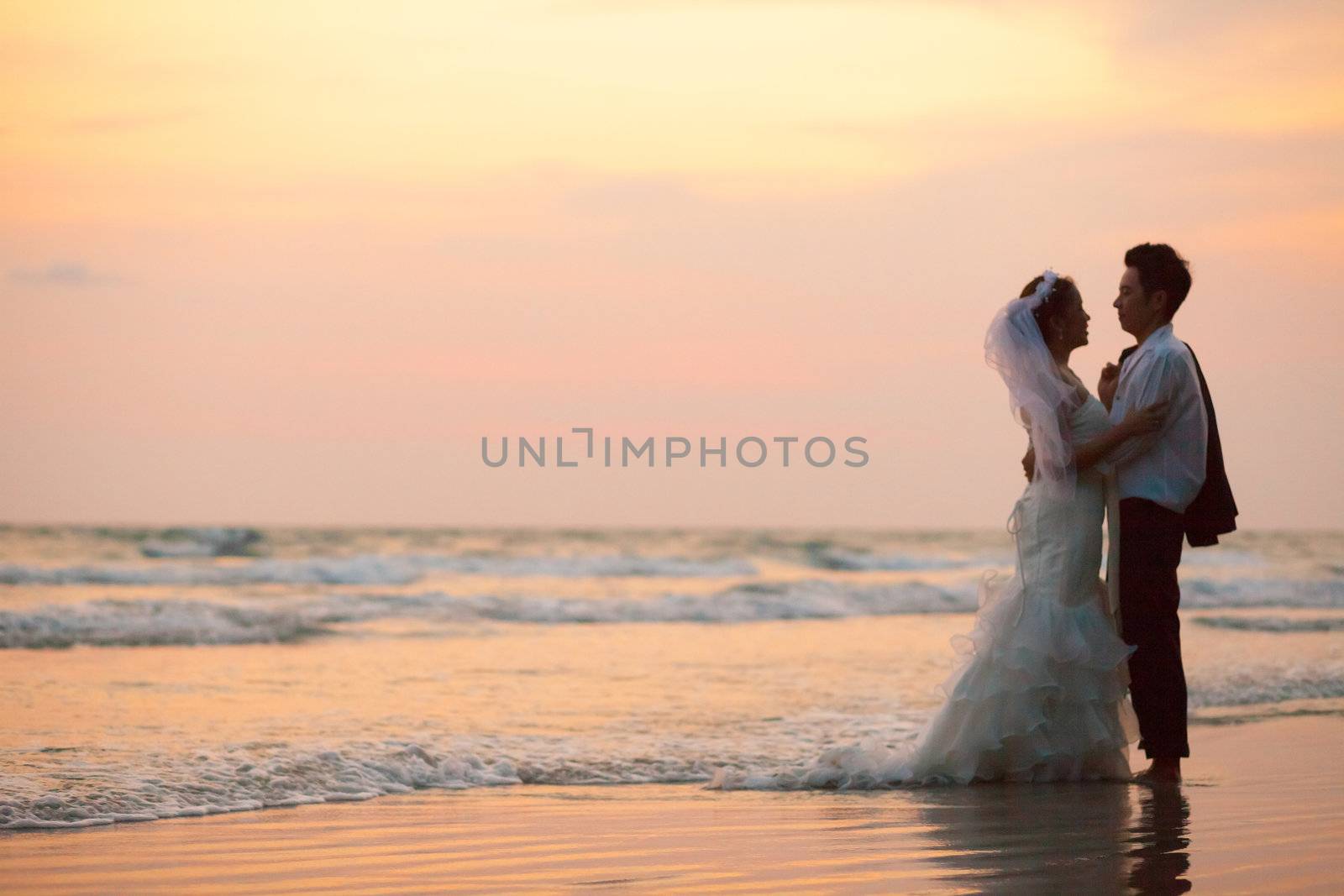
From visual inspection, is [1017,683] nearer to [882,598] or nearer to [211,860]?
[211,860]

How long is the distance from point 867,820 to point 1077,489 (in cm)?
180

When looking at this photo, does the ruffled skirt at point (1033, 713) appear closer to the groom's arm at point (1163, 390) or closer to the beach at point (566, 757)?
the beach at point (566, 757)

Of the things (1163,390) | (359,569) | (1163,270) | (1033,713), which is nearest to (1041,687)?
(1033,713)

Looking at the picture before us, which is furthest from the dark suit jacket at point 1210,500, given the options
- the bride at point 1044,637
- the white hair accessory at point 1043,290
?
the white hair accessory at point 1043,290

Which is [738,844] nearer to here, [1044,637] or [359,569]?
[1044,637]

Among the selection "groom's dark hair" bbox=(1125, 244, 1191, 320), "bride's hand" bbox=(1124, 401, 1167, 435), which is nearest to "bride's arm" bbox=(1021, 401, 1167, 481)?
"bride's hand" bbox=(1124, 401, 1167, 435)

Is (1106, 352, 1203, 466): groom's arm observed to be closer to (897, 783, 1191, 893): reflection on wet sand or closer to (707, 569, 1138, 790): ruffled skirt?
(707, 569, 1138, 790): ruffled skirt

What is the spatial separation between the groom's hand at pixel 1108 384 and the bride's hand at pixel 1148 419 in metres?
0.28

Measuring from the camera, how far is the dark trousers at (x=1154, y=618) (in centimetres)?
578

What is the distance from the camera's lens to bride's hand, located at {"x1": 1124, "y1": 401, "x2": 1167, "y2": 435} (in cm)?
568

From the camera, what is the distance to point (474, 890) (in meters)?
3.84

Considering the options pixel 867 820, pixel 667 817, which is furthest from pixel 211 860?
pixel 867 820

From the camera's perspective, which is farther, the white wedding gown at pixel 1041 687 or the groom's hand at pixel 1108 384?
the groom's hand at pixel 1108 384

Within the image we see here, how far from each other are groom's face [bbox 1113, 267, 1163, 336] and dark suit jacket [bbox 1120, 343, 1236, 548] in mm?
190
